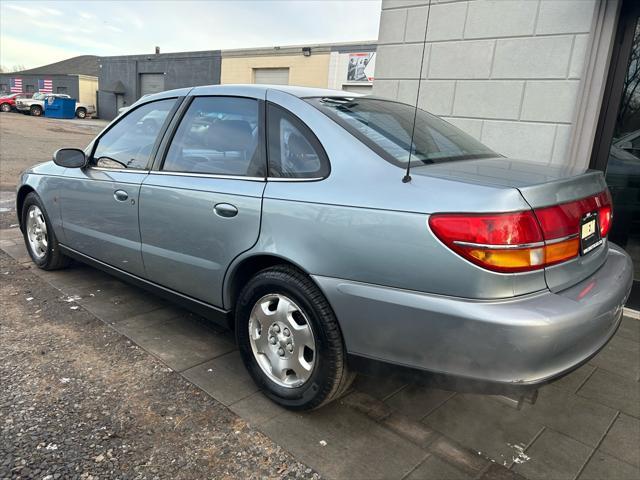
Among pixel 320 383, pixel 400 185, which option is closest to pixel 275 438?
pixel 320 383

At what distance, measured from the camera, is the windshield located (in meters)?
2.29

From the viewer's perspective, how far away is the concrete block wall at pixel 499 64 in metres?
4.46

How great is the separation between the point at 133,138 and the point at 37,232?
1.68 metres

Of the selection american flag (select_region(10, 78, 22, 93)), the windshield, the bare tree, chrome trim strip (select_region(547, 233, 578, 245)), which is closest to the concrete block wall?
the bare tree

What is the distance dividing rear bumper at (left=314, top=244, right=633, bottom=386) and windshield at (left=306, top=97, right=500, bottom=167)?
2.09 ft

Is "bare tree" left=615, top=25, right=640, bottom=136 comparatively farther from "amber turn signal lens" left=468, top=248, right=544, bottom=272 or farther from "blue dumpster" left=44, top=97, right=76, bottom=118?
"blue dumpster" left=44, top=97, right=76, bottom=118

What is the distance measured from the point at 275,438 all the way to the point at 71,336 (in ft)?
5.66

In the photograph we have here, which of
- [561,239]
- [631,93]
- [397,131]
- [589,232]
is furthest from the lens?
[631,93]

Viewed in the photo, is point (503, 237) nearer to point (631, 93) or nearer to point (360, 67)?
point (631, 93)

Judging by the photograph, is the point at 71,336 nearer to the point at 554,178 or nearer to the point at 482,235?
the point at 482,235

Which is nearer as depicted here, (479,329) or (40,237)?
(479,329)

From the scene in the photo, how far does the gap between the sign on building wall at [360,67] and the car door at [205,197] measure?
59.5 feet

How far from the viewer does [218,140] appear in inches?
113

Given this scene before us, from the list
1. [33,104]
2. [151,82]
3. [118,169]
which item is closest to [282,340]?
[118,169]
